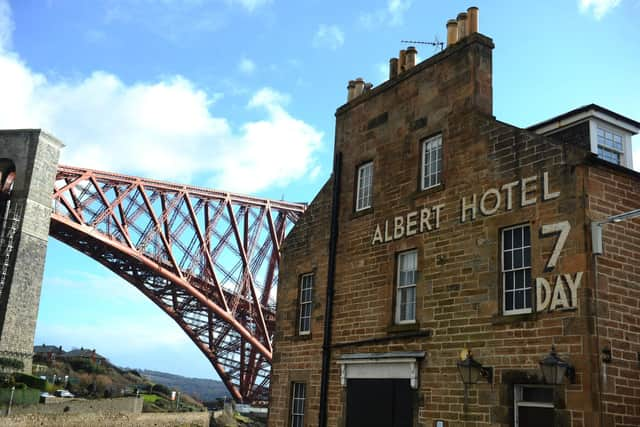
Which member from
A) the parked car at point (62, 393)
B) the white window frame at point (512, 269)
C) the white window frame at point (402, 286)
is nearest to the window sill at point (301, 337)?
the white window frame at point (402, 286)

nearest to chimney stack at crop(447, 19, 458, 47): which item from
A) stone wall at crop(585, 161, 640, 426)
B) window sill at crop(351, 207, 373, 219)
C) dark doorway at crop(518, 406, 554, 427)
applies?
window sill at crop(351, 207, 373, 219)

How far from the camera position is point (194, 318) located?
170ft

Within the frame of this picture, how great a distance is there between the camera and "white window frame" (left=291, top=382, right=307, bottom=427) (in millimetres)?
18345

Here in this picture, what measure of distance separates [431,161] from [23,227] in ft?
86.4

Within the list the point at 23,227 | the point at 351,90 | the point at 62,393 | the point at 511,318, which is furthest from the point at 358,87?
the point at 62,393

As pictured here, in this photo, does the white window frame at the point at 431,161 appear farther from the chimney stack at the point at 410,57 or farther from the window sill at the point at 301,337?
the window sill at the point at 301,337

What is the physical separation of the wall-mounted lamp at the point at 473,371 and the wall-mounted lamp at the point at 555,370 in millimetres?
1585

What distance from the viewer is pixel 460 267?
1427 cm

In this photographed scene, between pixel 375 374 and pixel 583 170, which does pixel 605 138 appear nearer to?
pixel 583 170

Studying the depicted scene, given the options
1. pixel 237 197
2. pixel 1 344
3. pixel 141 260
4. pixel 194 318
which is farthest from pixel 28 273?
pixel 237 197

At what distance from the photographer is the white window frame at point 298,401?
18.3m

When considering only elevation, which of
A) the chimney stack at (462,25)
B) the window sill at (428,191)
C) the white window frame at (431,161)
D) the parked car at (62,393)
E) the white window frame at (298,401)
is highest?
the chimney stack at (462,25)

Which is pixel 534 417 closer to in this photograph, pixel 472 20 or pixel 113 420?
pixel 472 20

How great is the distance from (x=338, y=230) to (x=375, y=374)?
4.34 metres
